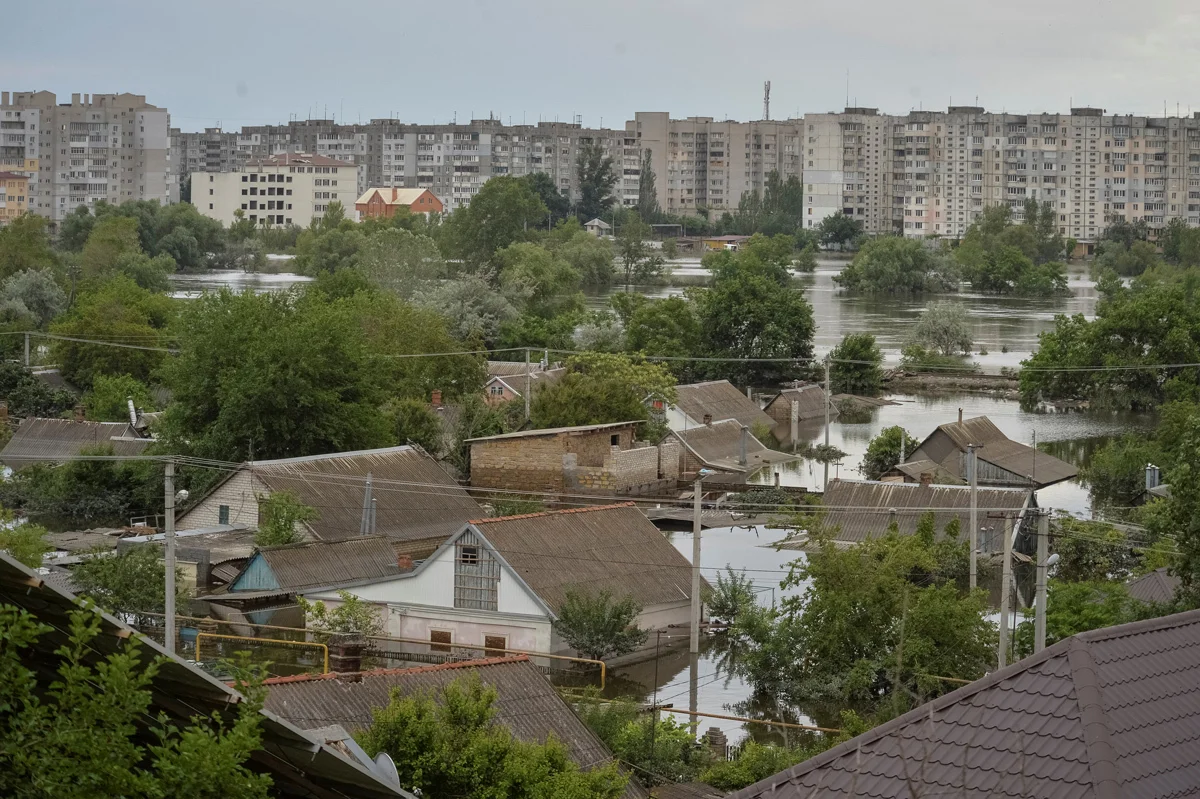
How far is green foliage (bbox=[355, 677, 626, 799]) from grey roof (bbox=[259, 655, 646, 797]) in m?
1.63

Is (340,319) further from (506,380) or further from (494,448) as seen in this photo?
(506,380)

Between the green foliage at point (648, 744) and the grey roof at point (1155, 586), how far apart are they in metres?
5.31

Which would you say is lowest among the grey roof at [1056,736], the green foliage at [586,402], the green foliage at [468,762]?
the green foliage at [468,762]

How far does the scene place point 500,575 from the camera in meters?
16.7

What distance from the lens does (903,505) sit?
21.2 meters

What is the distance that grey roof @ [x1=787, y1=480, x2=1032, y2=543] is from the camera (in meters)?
20.7

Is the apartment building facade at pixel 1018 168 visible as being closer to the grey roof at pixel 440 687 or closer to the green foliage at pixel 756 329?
the green foliage at pixel 756 329

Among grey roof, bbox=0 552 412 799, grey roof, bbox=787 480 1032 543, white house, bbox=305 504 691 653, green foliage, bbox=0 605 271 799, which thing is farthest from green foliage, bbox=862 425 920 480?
green foliage, bbox=0 605 271 799

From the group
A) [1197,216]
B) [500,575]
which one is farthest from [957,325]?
[1197,216]

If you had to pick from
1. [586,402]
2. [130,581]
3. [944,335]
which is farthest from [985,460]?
[944,335]

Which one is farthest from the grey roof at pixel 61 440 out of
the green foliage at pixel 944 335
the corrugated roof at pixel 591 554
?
the green foliage at pixel 944 335

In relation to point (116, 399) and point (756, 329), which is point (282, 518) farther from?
point (756, 329)

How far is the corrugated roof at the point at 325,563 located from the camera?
58.6ft

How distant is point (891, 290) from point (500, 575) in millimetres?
59408
